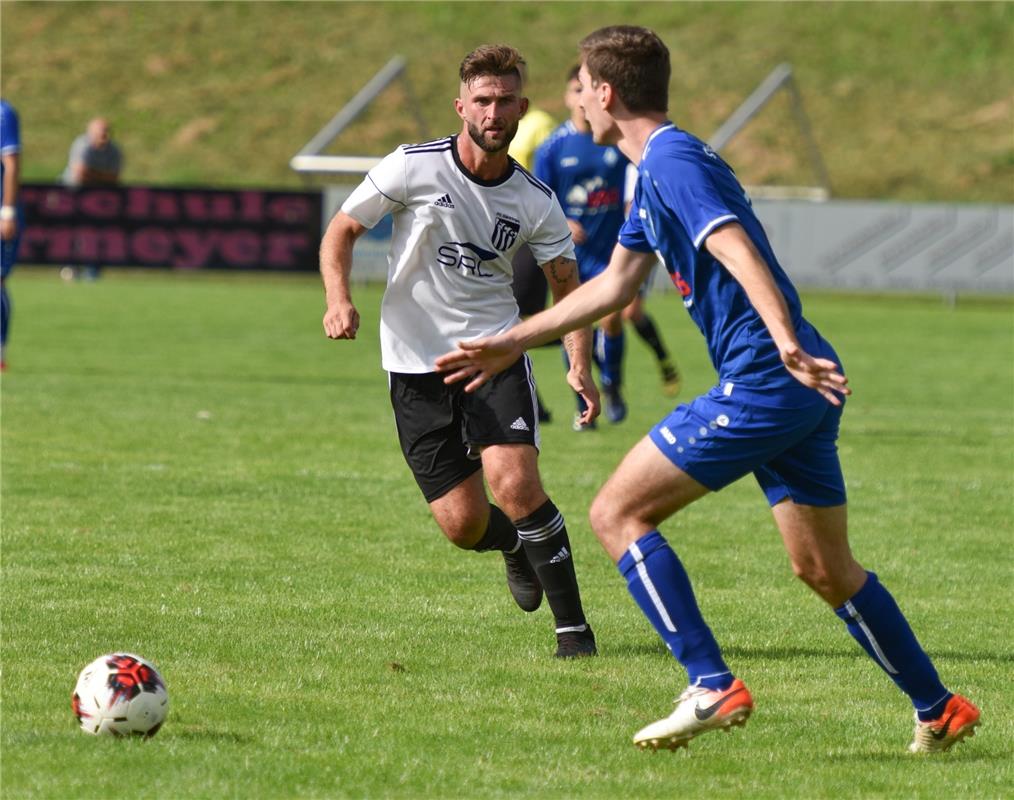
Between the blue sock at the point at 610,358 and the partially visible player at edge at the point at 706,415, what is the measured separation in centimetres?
775

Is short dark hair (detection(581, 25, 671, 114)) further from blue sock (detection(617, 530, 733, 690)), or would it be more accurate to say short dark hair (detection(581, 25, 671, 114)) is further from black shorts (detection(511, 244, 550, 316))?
black shorts (detection(511, 244, 550, 316))

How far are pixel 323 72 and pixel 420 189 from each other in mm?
38083

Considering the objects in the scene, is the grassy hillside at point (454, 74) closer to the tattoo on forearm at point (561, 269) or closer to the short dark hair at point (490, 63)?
the tattoo on forearm at point (561, 269)

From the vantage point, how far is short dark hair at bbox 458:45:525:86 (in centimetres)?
603

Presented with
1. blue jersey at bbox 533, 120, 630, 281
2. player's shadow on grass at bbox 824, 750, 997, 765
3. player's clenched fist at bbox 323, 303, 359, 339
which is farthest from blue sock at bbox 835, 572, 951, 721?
blue jersey at bbox 533, 120, 630, 281

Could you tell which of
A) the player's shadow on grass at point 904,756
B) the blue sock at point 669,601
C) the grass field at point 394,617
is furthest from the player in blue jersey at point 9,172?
the player's shadow on grass at point 904,756

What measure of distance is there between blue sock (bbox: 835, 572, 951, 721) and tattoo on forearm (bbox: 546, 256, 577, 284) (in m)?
2.06

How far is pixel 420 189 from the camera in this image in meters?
6.30

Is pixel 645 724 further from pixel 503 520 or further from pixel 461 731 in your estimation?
pixel 503 520

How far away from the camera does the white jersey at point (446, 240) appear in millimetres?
6297

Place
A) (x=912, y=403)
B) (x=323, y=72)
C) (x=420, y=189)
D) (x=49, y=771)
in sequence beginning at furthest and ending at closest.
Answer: (x=323, y=72) < (x=912, y=403) < (x=420, y=189) < (x=49, y=771)

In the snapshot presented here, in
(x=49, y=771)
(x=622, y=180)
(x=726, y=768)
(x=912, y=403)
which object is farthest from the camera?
(x=912, y=403)

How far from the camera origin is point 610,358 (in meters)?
12.7

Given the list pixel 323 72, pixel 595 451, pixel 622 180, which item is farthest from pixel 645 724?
pixel 323 72
